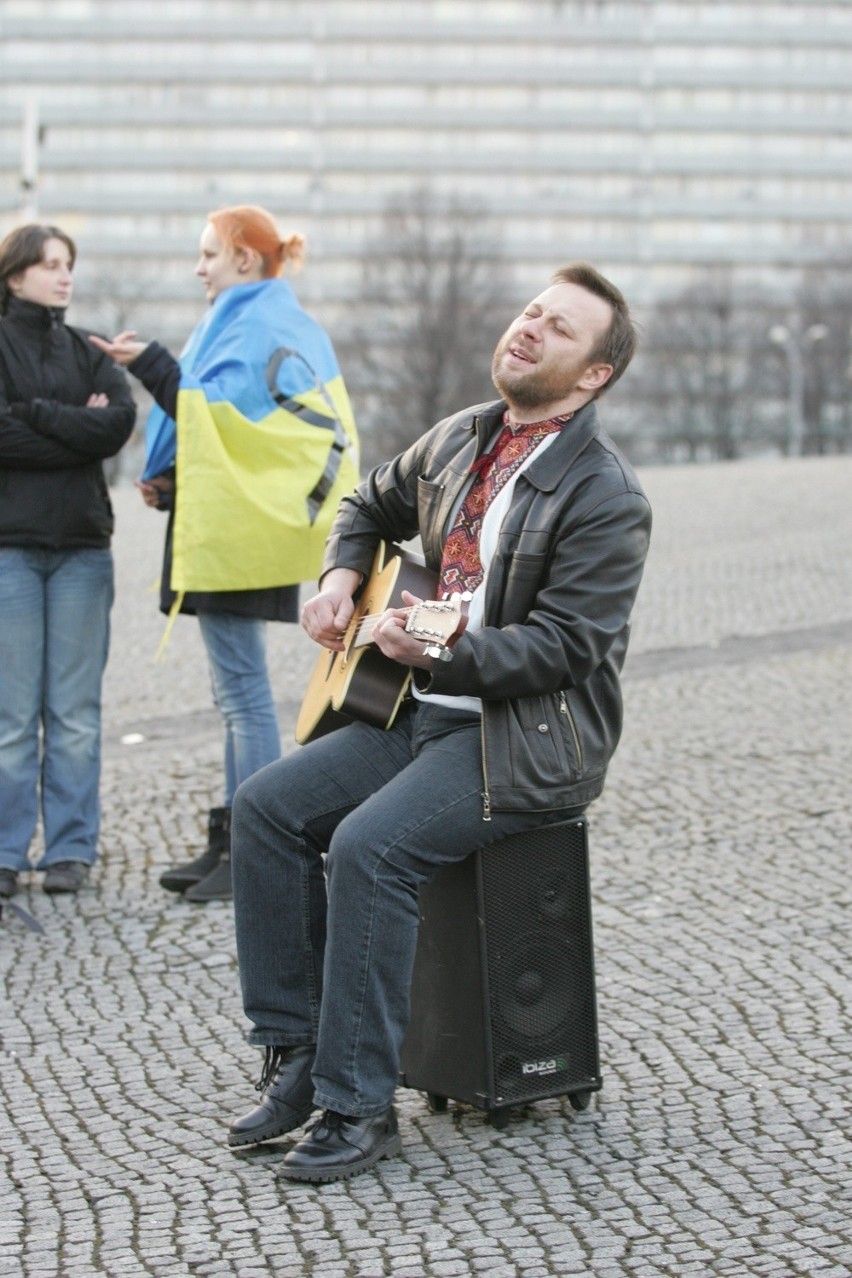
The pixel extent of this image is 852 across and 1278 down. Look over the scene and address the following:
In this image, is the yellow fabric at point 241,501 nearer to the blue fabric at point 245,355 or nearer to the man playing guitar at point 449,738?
the blue fabric at point 245,355

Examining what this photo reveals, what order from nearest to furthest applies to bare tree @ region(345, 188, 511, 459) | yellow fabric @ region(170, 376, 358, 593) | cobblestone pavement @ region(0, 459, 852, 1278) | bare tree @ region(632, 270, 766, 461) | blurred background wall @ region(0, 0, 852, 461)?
cobblestone pavement @ region(0, 459, 852, 1278), yellow fabric @ region(170, 376, 358, 593), bare tree @ region(345, 188, 511, 459), bare tree @ region(632, 270, 766, 461), blurred background wall @ region(0, 0, 852, 461)

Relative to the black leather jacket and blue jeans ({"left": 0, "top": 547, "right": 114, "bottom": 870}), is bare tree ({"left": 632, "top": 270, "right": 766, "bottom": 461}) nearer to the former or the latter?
blue jeans ({"left": 0, "top": 547, "right": 114, "bottom": 870})

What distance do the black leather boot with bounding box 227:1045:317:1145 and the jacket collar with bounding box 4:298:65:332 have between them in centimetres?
291

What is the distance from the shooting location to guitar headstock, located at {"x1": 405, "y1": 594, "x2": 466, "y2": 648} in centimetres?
406

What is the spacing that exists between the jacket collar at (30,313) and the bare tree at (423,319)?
5868cm

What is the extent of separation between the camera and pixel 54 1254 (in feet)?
12.2

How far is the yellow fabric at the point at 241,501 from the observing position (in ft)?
20.1

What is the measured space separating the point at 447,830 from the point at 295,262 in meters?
2.88

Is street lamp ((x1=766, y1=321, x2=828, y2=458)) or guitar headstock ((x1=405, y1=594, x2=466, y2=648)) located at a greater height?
guitar headstock ((x1=405, y1=594, x2=466, y2=648))

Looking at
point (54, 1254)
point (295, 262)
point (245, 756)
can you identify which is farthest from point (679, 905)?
point (54, 1254)

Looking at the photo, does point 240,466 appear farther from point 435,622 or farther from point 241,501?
point 435,622

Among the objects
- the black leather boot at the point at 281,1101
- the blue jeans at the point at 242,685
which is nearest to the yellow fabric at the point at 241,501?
the blue jeans at the point at 242,685

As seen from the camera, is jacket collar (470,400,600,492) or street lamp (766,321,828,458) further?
street lamp (766,321,828,458)

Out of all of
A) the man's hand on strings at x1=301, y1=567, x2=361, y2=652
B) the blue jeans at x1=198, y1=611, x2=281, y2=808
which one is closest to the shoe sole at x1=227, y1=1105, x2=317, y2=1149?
the man's hand on strings at x1=301, y1=567, x2=361, y2=652
